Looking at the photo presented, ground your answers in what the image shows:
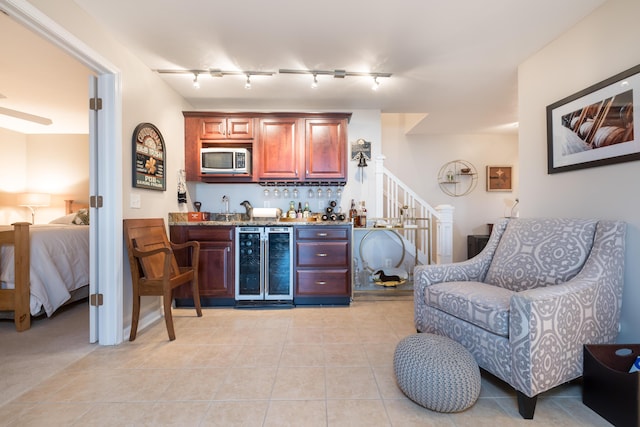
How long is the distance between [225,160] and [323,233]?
1500mm

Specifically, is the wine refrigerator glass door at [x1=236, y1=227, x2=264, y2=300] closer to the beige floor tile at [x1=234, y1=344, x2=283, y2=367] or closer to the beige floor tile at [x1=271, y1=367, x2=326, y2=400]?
the beige floor tile at [x1=234, y1=344, x2=283, y2=367]

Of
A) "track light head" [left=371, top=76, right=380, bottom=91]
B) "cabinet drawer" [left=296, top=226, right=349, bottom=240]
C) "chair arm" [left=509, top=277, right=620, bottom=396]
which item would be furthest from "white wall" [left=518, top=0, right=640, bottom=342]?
"cabinet drawer" [left=296, top=226, right=349, bottom=240]

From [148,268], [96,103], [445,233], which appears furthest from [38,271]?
[445,233]

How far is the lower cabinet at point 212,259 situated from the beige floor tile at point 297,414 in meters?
1.77

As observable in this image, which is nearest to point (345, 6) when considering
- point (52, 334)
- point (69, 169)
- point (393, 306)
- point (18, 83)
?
point (393, 306)

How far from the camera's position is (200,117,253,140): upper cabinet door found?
3.41m

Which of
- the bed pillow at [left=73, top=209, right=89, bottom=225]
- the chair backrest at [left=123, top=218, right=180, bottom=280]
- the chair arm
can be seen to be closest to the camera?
the chair arm

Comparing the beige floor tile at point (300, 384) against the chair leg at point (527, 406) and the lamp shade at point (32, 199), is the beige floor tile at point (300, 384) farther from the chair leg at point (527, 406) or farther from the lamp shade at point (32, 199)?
the lamp shade at point (32, 199)

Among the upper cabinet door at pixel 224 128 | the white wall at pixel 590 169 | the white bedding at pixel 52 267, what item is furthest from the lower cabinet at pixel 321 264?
the white bedding at pixel 52 267

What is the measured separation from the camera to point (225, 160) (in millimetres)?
3346

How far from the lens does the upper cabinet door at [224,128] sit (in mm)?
3406

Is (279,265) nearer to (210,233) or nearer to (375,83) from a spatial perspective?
(210,233)

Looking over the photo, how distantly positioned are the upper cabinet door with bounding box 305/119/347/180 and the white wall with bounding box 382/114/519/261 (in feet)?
7.20

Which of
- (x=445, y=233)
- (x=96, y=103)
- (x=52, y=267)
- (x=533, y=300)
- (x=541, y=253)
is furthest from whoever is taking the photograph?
(x=445, y=233)
